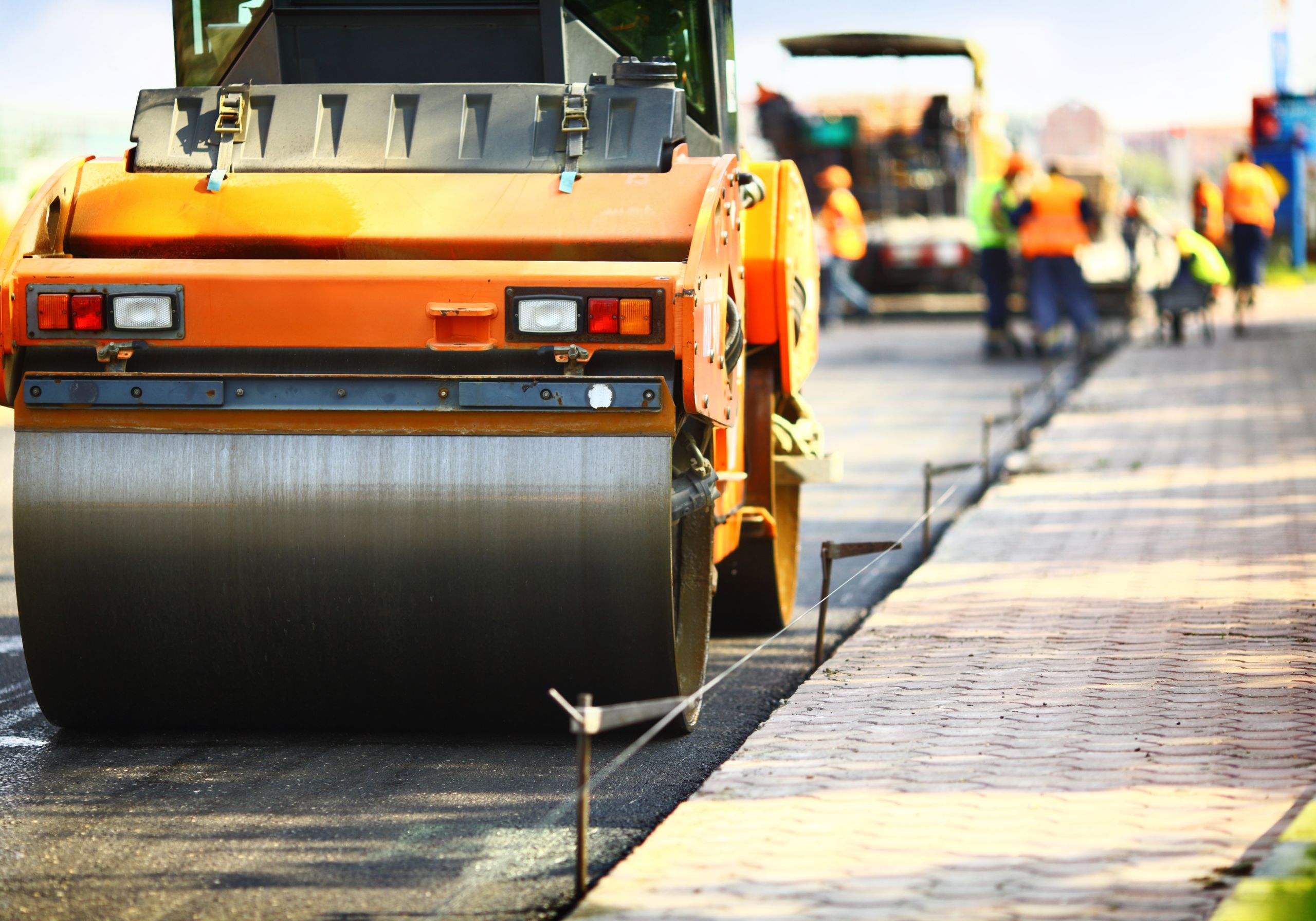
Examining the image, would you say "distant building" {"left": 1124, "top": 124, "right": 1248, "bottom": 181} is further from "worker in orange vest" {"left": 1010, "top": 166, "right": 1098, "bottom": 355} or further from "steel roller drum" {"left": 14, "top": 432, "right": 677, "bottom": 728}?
"steel roller drum" {"left": 14, "top": 432, "right": 677, "bottom": 728}

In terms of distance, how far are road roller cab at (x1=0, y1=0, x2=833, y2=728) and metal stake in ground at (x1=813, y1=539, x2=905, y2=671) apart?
1318mm

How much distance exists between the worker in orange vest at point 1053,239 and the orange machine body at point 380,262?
43.5 ft

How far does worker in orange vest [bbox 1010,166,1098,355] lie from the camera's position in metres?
18.4

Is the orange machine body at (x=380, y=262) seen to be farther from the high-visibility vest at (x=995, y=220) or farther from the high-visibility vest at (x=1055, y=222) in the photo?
the high-visibility vest at (x=995, y=220)

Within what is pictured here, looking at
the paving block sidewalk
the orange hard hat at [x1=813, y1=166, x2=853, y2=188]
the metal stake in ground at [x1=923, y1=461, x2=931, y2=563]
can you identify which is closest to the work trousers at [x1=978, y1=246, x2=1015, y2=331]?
the orange hard hat at [x1=813, y1=166, x2=853, y2=188]

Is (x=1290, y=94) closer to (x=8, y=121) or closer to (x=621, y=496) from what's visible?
(x=8, y=121)

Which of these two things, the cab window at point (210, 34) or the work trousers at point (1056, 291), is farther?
the work trousers at point (1056, 291)

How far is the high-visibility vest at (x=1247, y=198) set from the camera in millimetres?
21516

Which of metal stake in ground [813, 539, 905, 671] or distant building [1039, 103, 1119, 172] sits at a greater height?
distant building [1039, 103, 1119, 172]

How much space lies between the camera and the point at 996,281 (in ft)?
64.6

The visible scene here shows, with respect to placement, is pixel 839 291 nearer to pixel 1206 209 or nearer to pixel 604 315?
pixel 1206 209

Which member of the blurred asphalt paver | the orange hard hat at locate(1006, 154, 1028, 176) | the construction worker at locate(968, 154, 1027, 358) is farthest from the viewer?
the orange hard hat at locate(1006, 154, 1028, 176)

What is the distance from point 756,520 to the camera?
6.86m

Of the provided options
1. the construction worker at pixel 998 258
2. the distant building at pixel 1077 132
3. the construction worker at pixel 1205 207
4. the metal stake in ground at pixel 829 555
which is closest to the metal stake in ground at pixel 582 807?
the metal stake in ground at pixel 829 555
